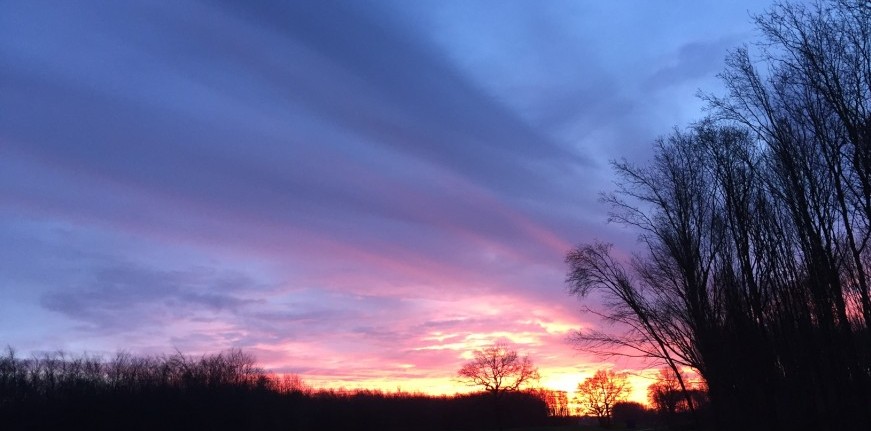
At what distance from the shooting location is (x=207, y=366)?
106 meters

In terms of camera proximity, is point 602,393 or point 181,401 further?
point 602,393

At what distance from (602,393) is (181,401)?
124113 mm

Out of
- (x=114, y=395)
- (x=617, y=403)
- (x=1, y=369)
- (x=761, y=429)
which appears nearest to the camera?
(x=761, y=429)

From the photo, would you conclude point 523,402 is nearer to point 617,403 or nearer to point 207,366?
point 617,403

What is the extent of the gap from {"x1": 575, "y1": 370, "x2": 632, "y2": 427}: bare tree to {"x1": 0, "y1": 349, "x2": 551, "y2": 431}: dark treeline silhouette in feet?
165

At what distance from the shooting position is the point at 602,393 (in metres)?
175

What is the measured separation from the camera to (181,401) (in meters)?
84.3

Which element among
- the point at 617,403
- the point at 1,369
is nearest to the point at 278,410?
the point at 1,369

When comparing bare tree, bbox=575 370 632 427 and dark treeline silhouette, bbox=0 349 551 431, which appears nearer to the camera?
dark treeline silhouette, bbox=0 349 551 431

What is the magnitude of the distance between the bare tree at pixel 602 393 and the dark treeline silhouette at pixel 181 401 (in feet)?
165

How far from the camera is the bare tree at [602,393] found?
566 feet

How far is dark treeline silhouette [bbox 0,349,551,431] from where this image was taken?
250 ft

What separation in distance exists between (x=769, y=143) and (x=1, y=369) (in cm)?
10186

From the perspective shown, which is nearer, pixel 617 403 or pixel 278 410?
pixel 278 410
